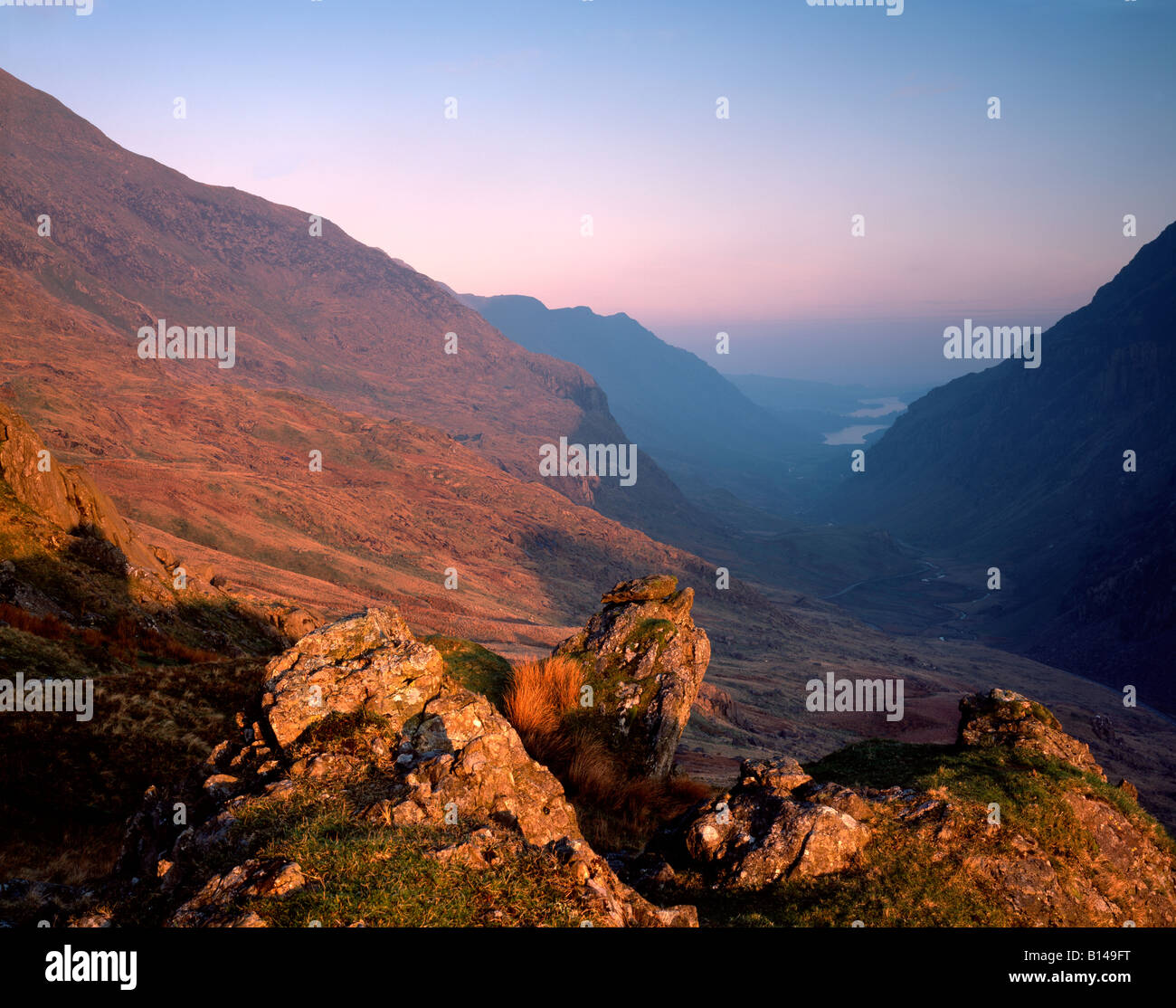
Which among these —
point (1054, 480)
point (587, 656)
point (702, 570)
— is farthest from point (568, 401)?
point (587, 656)

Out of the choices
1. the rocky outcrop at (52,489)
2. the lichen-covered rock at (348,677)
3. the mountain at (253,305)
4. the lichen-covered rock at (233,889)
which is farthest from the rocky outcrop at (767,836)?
the mountain at (253,305)

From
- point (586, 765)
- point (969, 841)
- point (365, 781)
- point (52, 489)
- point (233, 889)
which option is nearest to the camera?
point (233, 889)

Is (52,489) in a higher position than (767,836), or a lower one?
higher

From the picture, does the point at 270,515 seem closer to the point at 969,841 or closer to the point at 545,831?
the point at 545,831

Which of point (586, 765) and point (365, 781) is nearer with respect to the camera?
point (365, 781)

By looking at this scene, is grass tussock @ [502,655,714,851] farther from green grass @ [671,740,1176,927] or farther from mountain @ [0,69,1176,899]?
green grass @ [671,740,1176,927]

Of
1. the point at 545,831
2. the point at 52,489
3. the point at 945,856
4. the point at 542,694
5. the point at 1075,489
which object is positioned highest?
the point at 1075,489

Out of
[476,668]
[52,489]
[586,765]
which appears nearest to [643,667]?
[586,765]
